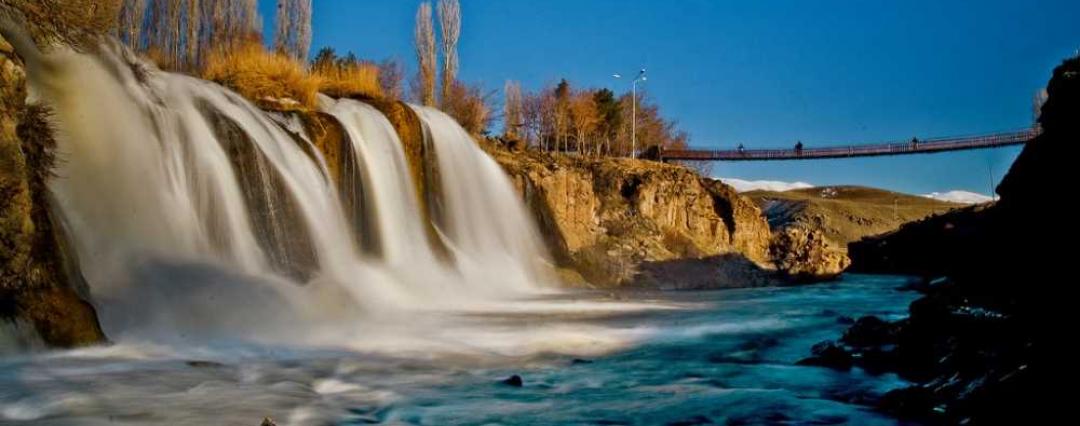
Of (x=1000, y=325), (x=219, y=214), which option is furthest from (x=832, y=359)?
(x=219, y=214)

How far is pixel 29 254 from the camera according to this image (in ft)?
24.6

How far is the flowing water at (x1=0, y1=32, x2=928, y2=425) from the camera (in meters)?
6.20

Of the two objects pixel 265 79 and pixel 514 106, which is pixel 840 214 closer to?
pixel 514 106

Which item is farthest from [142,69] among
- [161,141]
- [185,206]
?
[185,206]

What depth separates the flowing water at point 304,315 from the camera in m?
6.20

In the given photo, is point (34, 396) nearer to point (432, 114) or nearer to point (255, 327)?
point (255, 327)

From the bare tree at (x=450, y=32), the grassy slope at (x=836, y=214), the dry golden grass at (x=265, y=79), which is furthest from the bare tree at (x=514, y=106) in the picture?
the grassy slope at (x=836, y=214)

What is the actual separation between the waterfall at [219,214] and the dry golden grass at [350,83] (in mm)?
2366

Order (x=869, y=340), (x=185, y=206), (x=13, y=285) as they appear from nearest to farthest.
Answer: (x=13, y=285), (x=869, y=340), (x=185, y=206)

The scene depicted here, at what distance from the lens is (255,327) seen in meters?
9.46

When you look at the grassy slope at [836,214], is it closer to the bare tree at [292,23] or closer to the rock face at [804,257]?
the rock face at [804,257]

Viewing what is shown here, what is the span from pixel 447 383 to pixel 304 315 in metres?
3.92

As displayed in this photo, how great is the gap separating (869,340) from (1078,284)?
146 inches

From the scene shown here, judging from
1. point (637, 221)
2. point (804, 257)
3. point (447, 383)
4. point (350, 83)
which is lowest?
point (447, 383)
